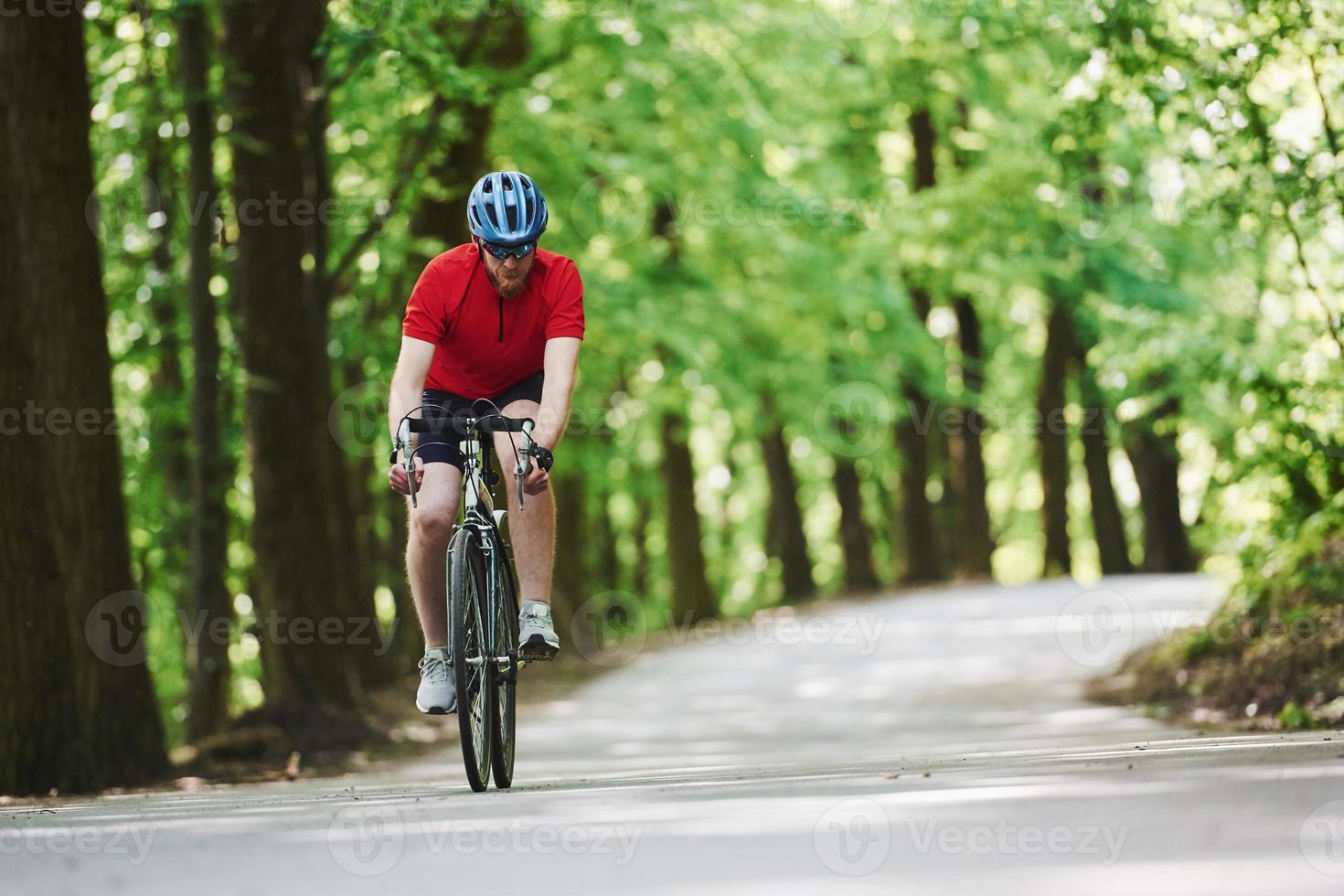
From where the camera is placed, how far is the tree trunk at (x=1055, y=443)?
3256 cm

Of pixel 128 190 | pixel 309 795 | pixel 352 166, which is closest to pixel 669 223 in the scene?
pixel 352 166

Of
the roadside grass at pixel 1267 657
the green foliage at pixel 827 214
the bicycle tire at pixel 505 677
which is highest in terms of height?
the green foliage at pixel 827 214

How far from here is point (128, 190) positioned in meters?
18.7

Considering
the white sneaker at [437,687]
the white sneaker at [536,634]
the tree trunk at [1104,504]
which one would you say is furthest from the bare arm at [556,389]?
the tree trunk at [1104,504]

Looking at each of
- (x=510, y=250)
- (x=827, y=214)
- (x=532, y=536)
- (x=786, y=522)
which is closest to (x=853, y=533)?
(x=786, y=522)

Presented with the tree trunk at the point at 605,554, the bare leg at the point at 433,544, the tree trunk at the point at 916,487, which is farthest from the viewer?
the tree trunk at the point at 605,554

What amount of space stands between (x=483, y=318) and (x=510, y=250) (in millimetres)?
380

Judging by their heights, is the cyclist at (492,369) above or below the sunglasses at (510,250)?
below

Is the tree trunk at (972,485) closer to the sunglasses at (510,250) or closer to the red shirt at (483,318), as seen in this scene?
the red shirt at (483,318)

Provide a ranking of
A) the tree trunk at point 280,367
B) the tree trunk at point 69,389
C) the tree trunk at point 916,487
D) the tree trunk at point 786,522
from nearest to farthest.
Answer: the tree trunk at point 69,389
the tree trunk at point 280,367
the tree trunk at point 916,487
the tree trunk at point 786,522

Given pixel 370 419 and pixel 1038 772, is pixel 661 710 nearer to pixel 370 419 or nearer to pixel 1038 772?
pixel 370 419

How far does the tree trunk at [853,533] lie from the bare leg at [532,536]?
23.2 metres

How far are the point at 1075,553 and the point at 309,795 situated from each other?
167 feet

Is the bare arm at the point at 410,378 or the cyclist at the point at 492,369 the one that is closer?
the cyclist at the point at 492,369
